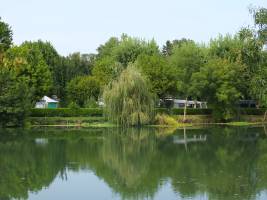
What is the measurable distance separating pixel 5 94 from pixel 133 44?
81.3 feet

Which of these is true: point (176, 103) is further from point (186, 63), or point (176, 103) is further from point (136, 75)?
point (136, 75)

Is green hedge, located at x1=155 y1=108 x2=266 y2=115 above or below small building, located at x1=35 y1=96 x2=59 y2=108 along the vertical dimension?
below

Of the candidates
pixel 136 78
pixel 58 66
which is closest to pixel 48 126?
pixel 136 78

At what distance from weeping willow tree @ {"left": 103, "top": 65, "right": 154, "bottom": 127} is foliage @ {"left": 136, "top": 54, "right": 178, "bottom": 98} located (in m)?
8.48

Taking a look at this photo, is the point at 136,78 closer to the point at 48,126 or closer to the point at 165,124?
the point at 165,124

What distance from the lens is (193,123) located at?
6362 centimetres

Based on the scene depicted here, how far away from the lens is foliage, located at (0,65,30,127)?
53.2m

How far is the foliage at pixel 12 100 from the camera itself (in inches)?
2093

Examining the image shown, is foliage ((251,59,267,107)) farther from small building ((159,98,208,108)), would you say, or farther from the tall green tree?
small building ((159,98,208,108))

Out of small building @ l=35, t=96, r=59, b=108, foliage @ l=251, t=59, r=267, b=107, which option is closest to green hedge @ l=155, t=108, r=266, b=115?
small building @ l=35, t=96, r=59, b=108

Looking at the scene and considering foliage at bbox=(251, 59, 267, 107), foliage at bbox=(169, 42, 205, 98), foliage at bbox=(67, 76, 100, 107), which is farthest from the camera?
foliage at bbox=(67, 76, 100, 107)

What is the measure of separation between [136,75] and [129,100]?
2.95 m

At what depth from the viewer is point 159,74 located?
63469 mm

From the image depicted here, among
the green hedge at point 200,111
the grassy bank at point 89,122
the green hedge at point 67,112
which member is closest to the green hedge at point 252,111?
the green hedge at point 200,111
